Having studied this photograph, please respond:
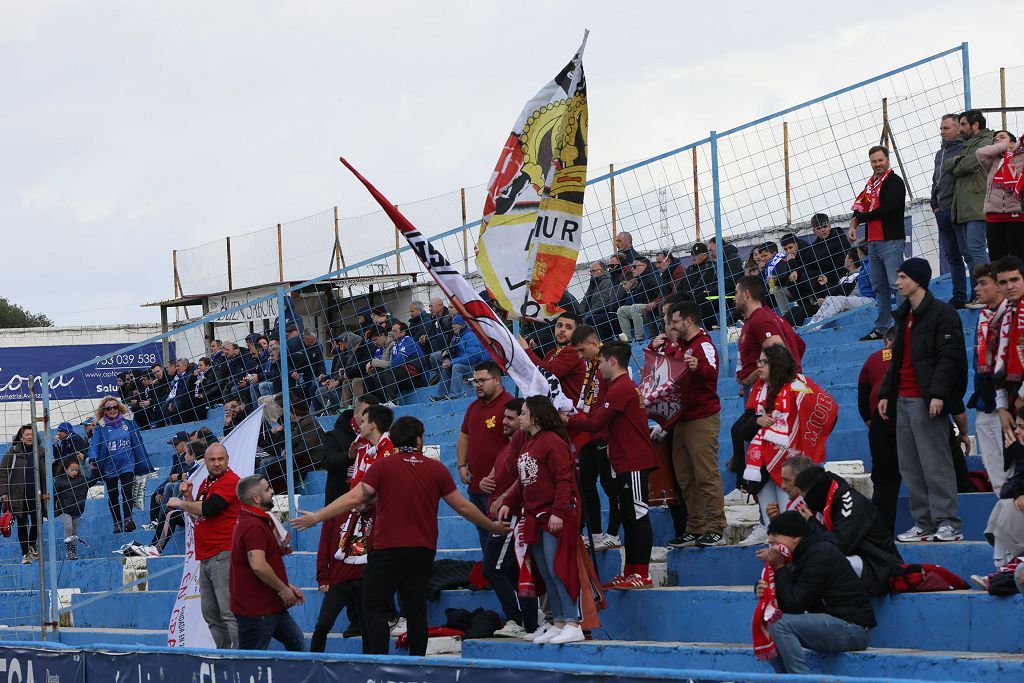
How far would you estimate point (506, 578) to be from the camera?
28.7ft

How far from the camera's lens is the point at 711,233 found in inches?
461

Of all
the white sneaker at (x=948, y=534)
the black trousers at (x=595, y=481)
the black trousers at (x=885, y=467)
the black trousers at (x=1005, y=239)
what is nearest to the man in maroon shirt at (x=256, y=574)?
the black trousers at (x=595, y=481)

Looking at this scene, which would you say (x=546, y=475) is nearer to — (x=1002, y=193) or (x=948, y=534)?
(x=948, y=534)

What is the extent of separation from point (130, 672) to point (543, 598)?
2563mm

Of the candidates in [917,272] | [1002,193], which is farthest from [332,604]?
[1002,193]

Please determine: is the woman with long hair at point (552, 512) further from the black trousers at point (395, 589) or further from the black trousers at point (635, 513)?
the black trousers at point (395, 589)

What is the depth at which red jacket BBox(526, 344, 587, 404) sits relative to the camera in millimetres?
9297

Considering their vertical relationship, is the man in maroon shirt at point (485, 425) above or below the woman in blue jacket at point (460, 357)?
below

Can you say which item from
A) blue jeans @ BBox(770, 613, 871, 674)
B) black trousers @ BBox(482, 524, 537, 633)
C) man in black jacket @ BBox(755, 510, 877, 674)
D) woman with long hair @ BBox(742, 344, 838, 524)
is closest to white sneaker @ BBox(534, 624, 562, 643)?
black trousers @ BBox(482, 524, 537, 633)

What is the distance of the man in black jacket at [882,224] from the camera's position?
11.0m

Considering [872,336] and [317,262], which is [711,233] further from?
[317,262]

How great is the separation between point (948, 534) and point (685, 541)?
1.70 meters

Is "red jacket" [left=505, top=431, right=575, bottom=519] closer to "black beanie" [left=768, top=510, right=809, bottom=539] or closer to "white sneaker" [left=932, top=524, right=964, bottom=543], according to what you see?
"black beanie" [left=768, top=510, right=809, bottom=539]

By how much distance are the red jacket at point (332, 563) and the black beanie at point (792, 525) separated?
300 centimetres
